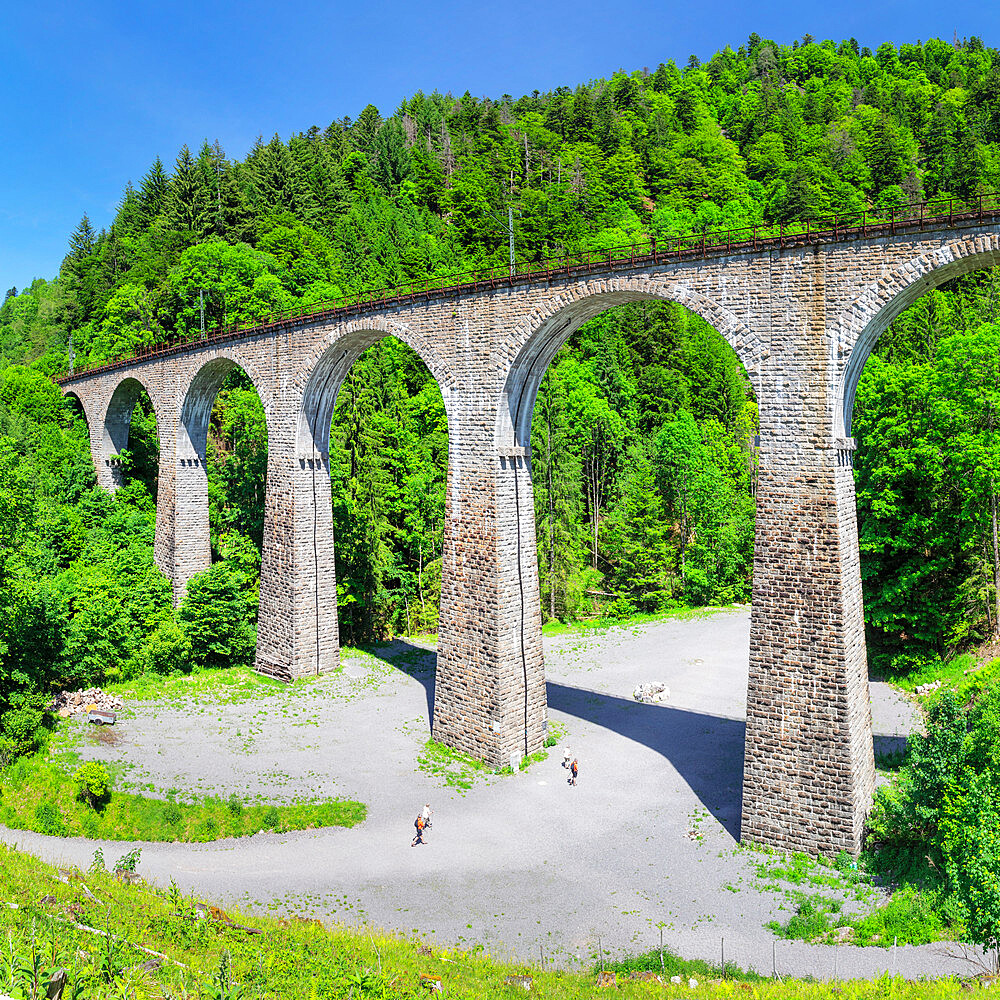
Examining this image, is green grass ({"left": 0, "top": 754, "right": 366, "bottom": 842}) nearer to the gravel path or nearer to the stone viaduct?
the gravel path

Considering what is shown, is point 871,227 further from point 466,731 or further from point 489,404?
point 466,731

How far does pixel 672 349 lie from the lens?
54.9 meters

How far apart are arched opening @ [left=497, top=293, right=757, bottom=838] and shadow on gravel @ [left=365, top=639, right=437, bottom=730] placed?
15.3 ft

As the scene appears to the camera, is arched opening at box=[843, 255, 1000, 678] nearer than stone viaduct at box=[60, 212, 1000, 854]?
No

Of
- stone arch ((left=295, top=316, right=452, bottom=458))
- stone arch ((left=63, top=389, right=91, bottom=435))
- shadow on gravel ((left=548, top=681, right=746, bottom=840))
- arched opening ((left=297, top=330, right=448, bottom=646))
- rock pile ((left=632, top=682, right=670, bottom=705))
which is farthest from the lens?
stone arch ((left=63, top=389, right=91, bottom=435))

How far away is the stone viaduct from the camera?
14.9m

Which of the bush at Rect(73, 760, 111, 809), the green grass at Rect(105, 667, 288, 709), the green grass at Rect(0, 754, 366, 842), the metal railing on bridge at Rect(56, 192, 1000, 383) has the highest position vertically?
the metal railing on bridge at Rect(56, 192, 1000, 383)

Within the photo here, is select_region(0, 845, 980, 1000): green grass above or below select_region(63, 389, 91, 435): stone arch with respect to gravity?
below

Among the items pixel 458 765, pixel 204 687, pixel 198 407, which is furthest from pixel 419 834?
pixel 198 407

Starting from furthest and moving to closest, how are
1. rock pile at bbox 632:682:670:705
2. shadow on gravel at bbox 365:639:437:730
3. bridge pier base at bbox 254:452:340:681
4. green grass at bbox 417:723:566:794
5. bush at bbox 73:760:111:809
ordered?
shadow on gravel at bbox 365:639:437:730
bridge pier base at bbox 254:452:340:681
rock pile at bbox 632:682:670:705
green grass at bbox 417:723:566:794
bush at bbox 73:760:111:809

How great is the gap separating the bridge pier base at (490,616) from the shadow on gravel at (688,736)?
129 inches

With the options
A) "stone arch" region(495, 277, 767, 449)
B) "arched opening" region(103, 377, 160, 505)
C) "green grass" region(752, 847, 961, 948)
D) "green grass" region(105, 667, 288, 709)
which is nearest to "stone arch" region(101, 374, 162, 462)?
"arched opening" region(103, 377, 160, 505)

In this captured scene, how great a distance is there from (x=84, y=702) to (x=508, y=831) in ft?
50.5

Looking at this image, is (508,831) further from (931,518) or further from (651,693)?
(931,518)
